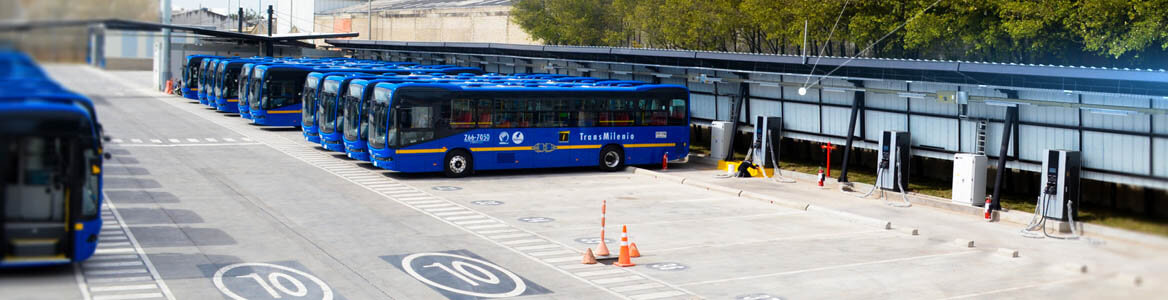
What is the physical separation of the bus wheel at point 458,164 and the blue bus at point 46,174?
20660mm

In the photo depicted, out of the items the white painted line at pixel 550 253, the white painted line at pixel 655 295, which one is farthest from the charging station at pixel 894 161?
the white painted line at pixel 655 295

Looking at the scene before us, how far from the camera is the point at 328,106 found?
4256 cm

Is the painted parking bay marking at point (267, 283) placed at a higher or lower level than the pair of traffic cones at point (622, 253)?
lower

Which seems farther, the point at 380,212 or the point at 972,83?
the point at 972,83

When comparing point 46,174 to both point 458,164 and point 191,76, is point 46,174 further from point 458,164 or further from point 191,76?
point 191,76

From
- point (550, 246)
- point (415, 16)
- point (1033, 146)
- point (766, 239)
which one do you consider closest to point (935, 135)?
point (1033, 146)

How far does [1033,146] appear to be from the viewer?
31.1 meters

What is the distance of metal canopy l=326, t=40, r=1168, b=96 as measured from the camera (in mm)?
28950

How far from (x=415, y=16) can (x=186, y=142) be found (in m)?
71.5

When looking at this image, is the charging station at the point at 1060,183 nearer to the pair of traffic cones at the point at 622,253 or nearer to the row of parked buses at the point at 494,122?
the pair of traffic cones at the point at 622,253

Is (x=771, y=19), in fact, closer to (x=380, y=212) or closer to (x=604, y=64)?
(x=604, y=64)

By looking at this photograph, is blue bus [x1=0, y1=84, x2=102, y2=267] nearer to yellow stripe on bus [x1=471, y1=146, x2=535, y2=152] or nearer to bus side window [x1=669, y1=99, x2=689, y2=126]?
yellow stripe on bus [x1=471, y1=146, x2=535, y2=152]

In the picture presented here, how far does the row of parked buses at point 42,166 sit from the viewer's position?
8.91 meters

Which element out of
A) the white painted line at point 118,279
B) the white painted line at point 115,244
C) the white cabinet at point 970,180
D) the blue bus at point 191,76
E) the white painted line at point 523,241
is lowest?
the white painted line at point 118,279
